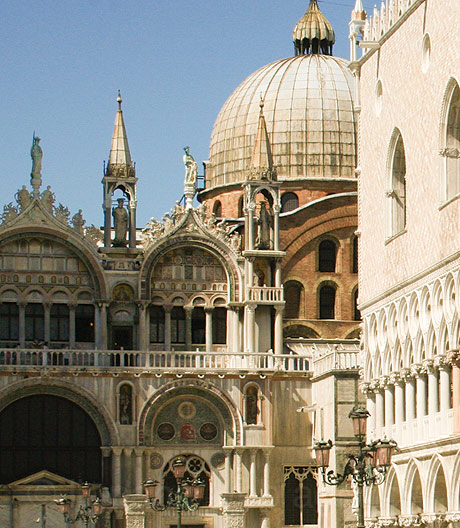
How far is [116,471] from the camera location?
49.9m

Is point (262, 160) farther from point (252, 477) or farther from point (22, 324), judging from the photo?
point (252, 477)

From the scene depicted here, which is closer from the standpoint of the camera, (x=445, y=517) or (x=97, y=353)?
(x=445, y=517)

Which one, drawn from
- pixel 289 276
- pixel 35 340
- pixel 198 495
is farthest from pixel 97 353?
pixel 198 495

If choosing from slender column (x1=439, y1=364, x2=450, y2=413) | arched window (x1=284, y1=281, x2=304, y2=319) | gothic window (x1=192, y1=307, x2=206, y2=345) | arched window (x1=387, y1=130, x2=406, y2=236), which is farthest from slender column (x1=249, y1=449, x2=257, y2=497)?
slender column (x1=439, y1=364, x2=450, y2=413)

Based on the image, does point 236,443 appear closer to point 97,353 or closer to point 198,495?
point 97,353

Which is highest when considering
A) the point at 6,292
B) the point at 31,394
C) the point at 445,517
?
the point at 6,292

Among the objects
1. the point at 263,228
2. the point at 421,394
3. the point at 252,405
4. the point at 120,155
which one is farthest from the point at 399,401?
the point at 120,155

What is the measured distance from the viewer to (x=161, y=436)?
51.2 m

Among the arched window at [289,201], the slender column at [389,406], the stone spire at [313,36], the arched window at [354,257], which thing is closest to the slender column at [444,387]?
the slender column at [389,406]

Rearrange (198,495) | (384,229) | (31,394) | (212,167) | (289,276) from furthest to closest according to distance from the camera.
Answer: (212,167) < (289,276) < (31,394) < (384,229) < (198,495)

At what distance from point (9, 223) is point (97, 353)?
4.79 meters

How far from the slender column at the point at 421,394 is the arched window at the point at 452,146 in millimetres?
4456

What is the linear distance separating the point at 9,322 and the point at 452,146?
726 inches

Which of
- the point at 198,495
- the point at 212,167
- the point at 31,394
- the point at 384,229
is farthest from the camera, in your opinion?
the point at 212,167
